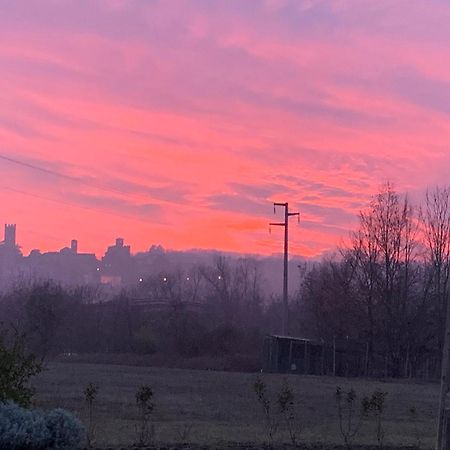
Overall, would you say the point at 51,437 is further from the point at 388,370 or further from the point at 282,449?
the point at 388,370

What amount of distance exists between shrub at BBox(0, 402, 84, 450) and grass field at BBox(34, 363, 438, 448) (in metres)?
4.03

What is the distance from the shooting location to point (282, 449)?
529 inches

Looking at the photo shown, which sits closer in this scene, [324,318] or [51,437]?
[51,437]

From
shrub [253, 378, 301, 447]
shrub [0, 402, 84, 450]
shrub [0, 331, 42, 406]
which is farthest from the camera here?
shrub [253, 378, 301, 447]

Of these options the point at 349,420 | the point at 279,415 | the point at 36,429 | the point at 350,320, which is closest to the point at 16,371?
the point at 36,429

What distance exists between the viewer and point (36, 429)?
9.60m

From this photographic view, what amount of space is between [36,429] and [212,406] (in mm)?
14607

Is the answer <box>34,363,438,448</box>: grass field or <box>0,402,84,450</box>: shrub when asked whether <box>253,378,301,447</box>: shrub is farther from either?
<box>0,402,84,450</box>: shrub

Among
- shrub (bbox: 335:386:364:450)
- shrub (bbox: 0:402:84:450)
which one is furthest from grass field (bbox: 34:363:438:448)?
shrub (bbox: 0:402:84:450)

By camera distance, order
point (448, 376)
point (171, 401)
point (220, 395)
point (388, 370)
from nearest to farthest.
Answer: point (448, 376) < point (171, 401) < point (220, 395) < point (388, 370)

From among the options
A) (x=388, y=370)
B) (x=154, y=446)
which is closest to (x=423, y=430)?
(x=154, y=446)

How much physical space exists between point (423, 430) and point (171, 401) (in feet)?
27.3

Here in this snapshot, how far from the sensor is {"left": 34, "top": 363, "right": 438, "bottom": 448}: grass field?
656 inches

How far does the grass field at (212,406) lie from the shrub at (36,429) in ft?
13.2
